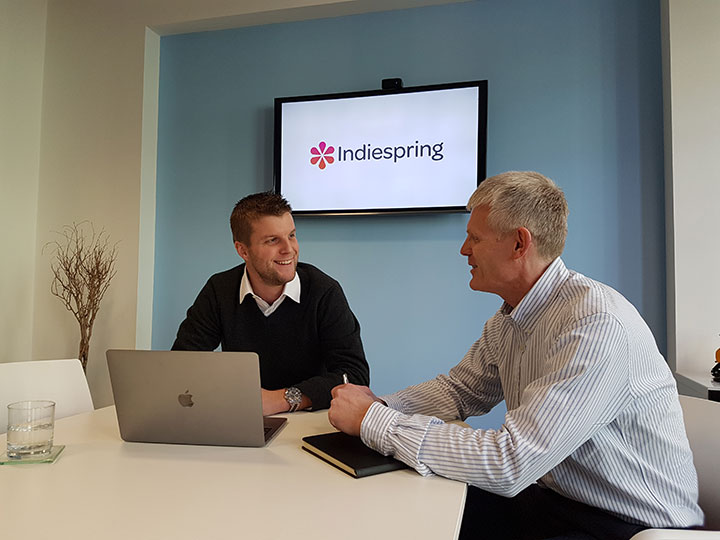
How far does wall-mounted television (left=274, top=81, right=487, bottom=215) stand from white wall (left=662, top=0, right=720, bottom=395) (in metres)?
0.92

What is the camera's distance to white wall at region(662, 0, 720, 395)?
266 centimetres

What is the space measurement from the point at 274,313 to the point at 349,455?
976 millimetres

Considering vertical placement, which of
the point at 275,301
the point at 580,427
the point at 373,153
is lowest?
the point at 580,427

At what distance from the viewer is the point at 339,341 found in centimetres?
200

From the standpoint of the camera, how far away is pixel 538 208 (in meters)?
1.32

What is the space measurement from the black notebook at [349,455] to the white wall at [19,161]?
317 cm

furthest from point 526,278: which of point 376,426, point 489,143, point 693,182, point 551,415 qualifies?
point 489,143

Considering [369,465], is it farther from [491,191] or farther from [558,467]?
[491,191]

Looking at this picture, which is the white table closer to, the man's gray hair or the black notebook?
the black notebook

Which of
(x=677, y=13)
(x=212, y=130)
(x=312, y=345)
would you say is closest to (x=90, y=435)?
(x=312, y=345)

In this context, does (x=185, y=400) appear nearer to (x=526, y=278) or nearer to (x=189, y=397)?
(x=189, y=397)

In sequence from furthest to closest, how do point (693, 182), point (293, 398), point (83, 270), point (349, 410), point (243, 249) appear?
point (83, 270) → point (693, 182) → point (243, 249) → point (293, 398) → point (349, 410)

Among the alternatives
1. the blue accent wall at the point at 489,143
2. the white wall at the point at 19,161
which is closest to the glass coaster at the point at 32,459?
the blue accent wall at the point at 489,143

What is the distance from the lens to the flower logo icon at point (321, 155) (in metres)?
3.32
